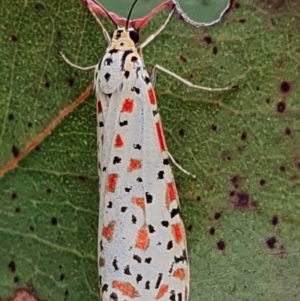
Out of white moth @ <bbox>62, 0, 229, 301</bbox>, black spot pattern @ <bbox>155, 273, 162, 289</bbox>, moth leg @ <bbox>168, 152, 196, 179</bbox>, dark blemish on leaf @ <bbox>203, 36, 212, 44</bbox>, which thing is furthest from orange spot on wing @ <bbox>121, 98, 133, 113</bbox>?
black spot pattern @ <bbox>155, 273, 162, 289</bbox>

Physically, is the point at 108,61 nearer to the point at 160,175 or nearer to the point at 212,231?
the point at 160,175

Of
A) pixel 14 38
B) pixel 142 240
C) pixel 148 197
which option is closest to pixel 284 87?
pixel 148 197

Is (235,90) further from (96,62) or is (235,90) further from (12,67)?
(12,67)

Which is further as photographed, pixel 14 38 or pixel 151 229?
pixel 14 38

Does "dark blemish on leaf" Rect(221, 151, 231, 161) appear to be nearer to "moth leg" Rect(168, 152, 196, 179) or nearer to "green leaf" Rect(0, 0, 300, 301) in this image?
"green leaf" Rect(0, 0, 300, 301)

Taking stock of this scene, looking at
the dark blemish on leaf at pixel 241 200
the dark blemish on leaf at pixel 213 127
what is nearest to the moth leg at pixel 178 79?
the dark blemish on leaf at pixel 213 127

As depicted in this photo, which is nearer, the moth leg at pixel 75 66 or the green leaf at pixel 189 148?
the green leaf at pixel 189 148

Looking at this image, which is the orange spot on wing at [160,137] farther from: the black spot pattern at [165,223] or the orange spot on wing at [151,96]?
the black spot pattern at [165,223]
